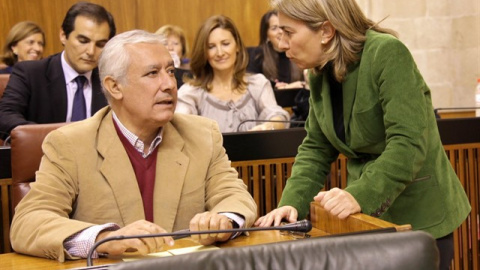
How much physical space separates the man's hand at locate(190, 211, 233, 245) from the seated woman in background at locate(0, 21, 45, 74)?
489 centimetres

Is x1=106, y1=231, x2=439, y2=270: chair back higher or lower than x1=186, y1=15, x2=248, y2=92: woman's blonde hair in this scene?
lower

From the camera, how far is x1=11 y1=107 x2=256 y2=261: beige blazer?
2.20m

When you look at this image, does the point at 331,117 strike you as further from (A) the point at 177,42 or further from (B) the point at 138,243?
(A) the point at 177,42

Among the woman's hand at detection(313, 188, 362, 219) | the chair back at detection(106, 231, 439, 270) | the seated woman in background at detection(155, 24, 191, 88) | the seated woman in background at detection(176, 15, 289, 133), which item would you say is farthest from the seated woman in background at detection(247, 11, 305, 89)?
the chair back at detection(106, 231, 439, 270)

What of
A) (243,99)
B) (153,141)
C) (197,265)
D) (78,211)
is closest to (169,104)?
(153,141)

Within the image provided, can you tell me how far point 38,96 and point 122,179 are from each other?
74.0 inches

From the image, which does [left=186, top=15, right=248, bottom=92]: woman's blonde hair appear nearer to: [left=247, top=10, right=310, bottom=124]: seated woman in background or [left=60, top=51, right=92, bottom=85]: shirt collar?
[left=60, top=51, right=92, bottom=85]: shirt collar

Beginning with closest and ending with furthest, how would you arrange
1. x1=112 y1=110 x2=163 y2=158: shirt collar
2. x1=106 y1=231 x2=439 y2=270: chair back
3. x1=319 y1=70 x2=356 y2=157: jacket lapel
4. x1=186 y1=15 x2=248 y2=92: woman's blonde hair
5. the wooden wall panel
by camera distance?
x1=106 y1=231 x2=439 y2=270: chair back
x1=319 y1=70 x2=356 y2=157: jacket lapel
x1=112 y1=110 x2=163 y2=158: shirt collar
x1=186 y1=15 x2=248 y2=92: woman's blonde hair
the wooden wall panel

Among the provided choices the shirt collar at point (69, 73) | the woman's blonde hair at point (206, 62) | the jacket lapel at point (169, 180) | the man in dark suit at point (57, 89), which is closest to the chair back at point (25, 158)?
the jacket lapel at point (169, 180)

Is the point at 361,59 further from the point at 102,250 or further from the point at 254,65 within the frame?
the point at 254,65

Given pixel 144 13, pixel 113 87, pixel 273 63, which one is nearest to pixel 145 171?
pixel 113 87

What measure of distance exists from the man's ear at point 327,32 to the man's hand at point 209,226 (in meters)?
0.59

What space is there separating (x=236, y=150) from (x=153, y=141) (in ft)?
3.70

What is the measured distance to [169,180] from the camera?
2.36 meters
